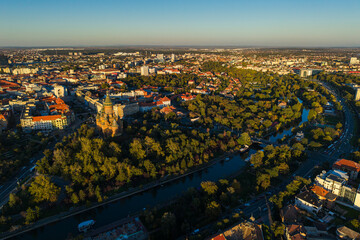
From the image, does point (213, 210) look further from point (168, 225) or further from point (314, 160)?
point (314, 160)

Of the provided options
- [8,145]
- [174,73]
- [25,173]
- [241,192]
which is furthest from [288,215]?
[174,73]

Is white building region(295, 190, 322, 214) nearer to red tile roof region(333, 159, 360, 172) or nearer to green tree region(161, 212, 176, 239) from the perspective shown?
red tile roof region(333, 159, 360, 172)

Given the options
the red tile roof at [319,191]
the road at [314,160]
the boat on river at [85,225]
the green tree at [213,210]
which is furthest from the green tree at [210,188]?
the boat on river at [85,225]

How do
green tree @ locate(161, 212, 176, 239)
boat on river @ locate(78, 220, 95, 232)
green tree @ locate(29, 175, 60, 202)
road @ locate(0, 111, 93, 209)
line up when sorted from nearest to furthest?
green tree @ locate(161, 212, 176, 239) → boat on river @ locate(78, 220, 95, 232) → green tree @ locate(29, 175, 60, 202) → road @ locate(0, 111, 93, 209)

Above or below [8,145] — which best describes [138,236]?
below

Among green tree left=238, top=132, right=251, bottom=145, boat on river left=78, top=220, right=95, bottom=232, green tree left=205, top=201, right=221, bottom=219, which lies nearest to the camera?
boat on river left=78, top=220, right=95, bottom=232

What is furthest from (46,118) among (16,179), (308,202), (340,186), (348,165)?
(348,165)

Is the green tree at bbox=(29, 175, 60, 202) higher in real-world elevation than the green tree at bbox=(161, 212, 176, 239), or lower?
higher

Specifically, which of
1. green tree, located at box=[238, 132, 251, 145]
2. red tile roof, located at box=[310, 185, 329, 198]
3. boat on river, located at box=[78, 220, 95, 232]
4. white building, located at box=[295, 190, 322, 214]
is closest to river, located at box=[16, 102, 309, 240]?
boat on river, located at box=[78, 220, 95, 232]

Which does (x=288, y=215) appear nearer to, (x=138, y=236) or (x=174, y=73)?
(x=138, y=236)
